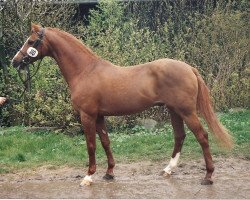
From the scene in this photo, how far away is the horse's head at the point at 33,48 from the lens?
7.22 meters

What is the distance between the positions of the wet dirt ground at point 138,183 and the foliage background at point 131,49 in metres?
2.62

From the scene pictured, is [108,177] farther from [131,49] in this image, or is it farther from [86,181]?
[131,49]

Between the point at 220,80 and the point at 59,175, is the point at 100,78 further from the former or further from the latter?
the point at 220,80

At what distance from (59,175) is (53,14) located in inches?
268

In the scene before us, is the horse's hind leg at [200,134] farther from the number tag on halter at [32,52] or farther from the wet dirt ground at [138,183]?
the number tag on halter at [32,52]

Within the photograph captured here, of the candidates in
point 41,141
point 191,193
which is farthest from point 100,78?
point 41,141

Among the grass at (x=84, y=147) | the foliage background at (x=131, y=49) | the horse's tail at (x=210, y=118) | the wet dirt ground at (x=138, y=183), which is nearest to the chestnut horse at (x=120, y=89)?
the horse's tail at (x=210, y=118)

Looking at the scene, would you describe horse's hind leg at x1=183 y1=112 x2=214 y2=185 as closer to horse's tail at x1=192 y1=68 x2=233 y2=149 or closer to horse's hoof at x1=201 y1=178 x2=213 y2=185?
horse's hoof at x1=201 y1=178 x2=213 y2=185

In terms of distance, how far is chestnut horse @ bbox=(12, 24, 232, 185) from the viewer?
22.4 ft

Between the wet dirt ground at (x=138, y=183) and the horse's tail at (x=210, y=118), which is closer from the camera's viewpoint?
the wet dirt ground at (x=138, y=183)

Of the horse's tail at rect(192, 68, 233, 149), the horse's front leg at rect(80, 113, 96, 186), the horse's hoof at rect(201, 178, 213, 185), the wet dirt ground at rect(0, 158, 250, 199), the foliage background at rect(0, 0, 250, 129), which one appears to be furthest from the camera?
the foliage background at rect(0, 0, 250, 129)

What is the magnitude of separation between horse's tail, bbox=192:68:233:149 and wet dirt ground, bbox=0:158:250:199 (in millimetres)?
585

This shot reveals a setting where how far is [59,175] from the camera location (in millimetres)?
A: 7699

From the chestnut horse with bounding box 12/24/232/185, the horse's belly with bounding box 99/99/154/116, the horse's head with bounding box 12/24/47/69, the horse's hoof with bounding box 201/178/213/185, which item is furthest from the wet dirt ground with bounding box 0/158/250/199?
the horse's head with bounding box 12/24/47/69
